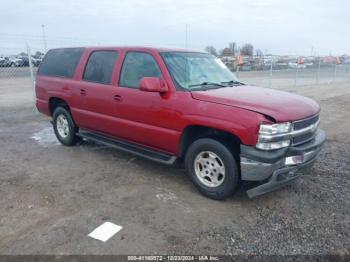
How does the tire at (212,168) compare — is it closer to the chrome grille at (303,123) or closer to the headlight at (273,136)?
the headlight at (273,136)

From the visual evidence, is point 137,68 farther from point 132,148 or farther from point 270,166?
point 270,166

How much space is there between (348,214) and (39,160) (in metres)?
4.71

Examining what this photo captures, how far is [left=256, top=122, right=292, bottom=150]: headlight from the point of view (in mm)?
3523

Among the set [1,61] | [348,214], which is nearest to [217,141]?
[348,214]

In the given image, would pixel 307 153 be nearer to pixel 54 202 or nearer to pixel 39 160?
pixel 54 202

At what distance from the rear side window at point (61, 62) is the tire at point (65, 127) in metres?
0.71

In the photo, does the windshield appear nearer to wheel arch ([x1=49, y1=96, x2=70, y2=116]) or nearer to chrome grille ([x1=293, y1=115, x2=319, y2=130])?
chrome grille ([x1=293, y1=115, x2=319, y2=130])

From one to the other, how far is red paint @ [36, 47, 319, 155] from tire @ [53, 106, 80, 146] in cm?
27

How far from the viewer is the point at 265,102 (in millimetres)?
3799

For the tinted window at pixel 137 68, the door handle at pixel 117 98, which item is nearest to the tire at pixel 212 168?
the tinted window at pixel 137 68

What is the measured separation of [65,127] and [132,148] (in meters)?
2.07

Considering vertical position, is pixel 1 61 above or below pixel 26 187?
above

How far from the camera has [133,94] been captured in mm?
4707

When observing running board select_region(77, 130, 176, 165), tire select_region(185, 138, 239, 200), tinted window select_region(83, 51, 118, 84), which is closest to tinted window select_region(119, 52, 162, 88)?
tinted window select_region(83, 51, 118, 84)
